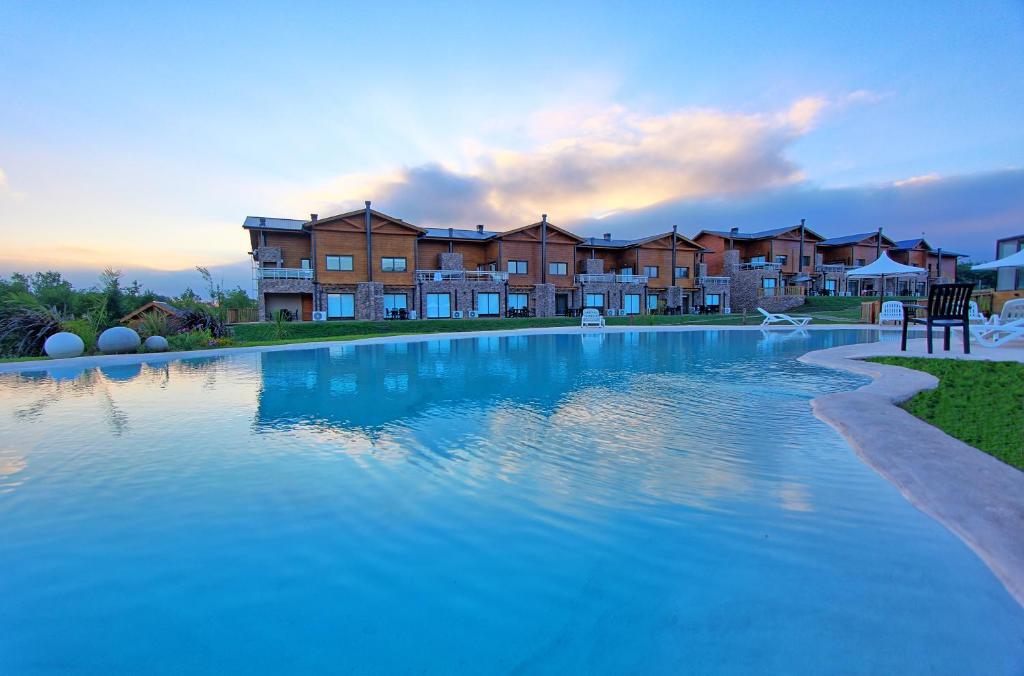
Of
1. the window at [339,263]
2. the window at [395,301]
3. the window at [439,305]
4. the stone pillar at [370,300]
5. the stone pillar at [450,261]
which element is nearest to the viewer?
the window at [339,263]

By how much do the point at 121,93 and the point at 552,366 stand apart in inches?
650

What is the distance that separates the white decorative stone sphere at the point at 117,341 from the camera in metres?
14.5

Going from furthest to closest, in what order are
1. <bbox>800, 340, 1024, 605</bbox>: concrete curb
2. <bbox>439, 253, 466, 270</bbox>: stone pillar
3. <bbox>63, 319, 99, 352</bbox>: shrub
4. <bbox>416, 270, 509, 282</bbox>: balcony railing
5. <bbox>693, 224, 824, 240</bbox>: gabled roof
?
1. <bbox>693, 224, 824, 240</bbox>: gabled roof
2. <bbox>439, 253, 466, 270</bbox>: stone pillar
3. <bbox>416, 270, 509, 282</bbox>: balcony railing
4. <bbox>63, 319, 99, 352</bbox>: shrub
5. <bbox>800, 340, 1024, 605</bbox>: concrete curb

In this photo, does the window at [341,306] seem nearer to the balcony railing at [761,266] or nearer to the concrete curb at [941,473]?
the concrete curb at [941,473]

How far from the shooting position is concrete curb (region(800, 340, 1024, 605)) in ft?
9.00

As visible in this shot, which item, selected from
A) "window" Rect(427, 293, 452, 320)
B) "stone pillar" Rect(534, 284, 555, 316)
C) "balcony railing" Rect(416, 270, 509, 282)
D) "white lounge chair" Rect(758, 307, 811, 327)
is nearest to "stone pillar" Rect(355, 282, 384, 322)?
"balcony railing" Rect(416, 270, 509, 282)

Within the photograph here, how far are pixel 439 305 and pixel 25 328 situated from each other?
784 inches

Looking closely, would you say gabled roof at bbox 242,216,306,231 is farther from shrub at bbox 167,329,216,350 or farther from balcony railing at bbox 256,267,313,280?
shrub at bbox 167,329,216,350

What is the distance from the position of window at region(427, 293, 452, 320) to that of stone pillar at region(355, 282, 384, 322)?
11.4ft

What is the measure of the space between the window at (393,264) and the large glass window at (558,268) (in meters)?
11.4

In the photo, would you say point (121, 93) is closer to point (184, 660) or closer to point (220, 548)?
point (220, 548)

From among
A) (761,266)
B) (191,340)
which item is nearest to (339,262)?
(191,340)

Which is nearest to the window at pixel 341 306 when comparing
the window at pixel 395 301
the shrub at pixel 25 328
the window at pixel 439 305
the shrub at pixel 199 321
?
the window at pixel 395 301

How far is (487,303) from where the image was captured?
107ft
